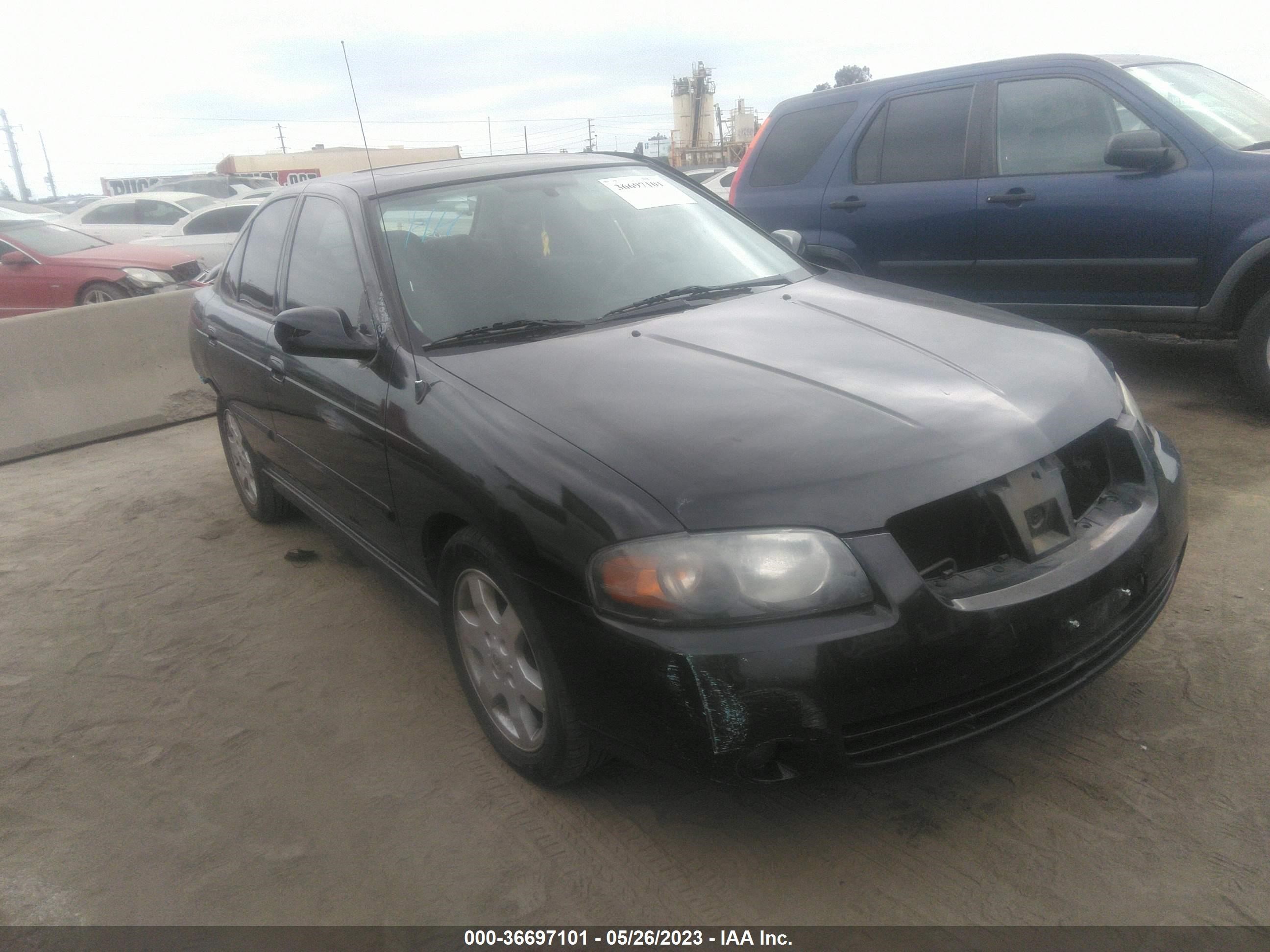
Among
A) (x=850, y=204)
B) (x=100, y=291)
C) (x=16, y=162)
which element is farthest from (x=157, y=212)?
(x=16, y=162)

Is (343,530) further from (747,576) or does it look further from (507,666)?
(747,576)

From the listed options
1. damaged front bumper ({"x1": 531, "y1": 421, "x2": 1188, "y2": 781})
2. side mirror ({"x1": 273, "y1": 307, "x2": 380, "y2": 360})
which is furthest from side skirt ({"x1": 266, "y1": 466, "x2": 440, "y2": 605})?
damaged front bumper ({"x1": 531, "y1": 421, "x2": 1188, "y2": 781})

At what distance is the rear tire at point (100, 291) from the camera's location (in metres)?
10.5

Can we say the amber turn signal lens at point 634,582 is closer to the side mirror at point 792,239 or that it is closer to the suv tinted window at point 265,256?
the side mirror at point 792,239

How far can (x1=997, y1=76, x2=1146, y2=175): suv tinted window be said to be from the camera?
5.21m

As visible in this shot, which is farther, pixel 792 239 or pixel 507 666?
pixel 792 239

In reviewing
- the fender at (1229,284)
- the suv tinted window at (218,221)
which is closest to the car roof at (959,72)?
the fender at (1229,284)

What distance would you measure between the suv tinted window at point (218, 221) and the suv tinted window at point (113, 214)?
10.9 feet

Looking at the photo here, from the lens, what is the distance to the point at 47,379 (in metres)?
6.80

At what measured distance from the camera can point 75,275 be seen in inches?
414

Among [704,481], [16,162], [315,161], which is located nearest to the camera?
[704,481]

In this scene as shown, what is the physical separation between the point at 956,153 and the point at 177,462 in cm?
512

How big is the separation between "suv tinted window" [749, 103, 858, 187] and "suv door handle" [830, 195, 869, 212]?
1.26 ft

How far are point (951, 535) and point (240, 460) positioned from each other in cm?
391
